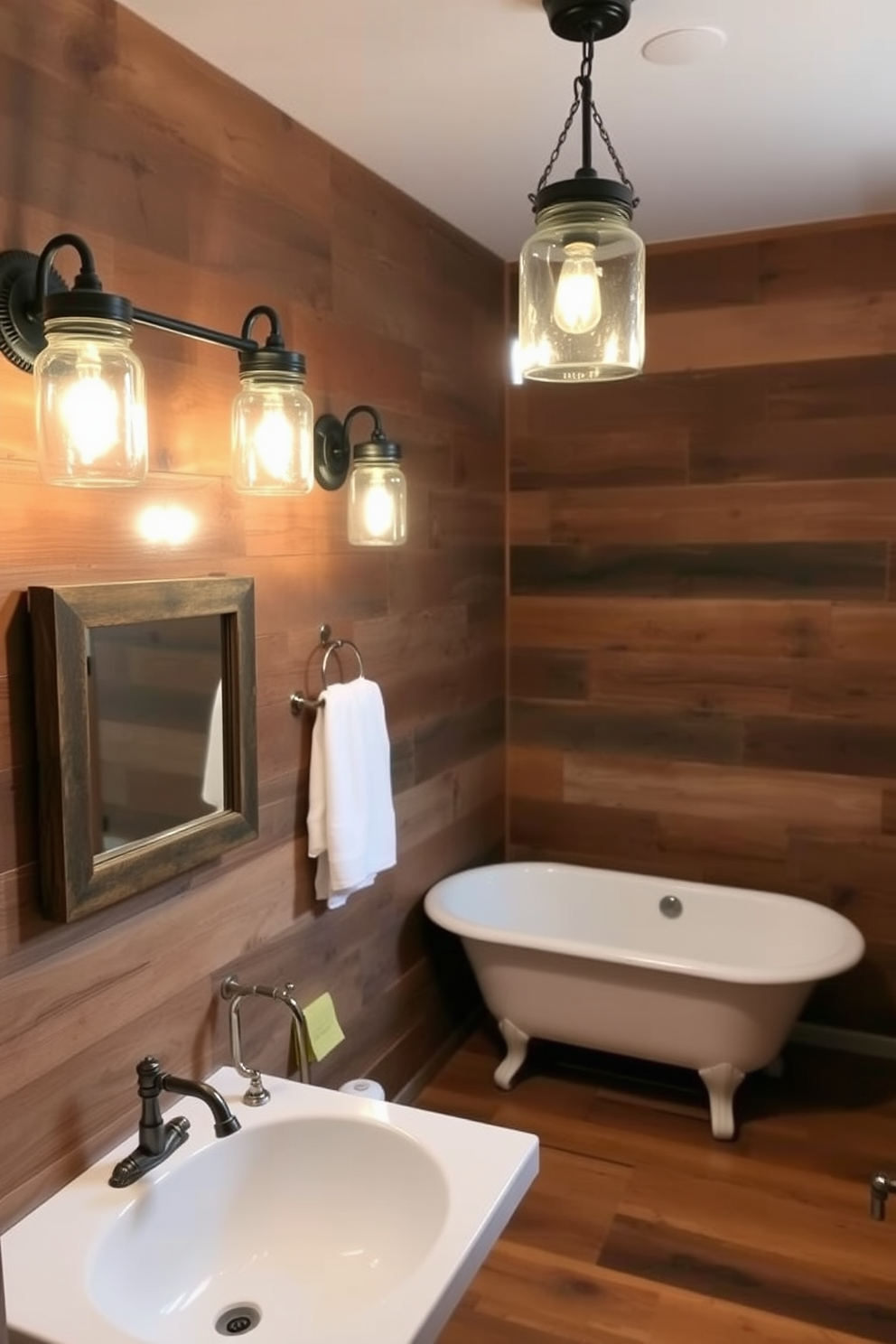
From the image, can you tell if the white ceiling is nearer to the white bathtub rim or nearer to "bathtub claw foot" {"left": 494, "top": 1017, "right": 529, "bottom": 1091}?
the white bathtub rim

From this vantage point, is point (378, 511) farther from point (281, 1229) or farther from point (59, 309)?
point (281, 1229)

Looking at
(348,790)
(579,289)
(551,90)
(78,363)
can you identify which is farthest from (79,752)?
(551,90)

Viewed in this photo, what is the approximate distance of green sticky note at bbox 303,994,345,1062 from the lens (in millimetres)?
2338

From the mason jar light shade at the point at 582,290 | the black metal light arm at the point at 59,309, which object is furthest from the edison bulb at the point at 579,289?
the black metal light arm at the point at 59,309

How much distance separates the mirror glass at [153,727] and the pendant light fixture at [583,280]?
77cm

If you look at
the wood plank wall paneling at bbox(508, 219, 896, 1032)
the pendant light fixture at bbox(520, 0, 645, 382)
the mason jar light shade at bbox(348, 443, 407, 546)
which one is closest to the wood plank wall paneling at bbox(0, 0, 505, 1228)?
the mason jar light shade at bbox(348, 443, 407, 546)

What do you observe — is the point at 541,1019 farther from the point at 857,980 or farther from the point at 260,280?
the point at 260,280

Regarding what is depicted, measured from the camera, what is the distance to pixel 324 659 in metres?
2.36

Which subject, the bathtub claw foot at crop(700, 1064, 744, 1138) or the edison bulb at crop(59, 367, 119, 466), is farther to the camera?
the bathtub claw foot at crop(700, 1064, 744, 1138)

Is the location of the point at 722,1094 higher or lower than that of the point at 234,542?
lower

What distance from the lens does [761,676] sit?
127 inches

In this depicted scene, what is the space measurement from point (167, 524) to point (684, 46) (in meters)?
1.25

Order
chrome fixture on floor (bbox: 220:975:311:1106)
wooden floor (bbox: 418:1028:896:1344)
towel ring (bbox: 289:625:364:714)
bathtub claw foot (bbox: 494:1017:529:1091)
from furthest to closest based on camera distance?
bathtub claw foot (bbox: 494:1017:529:1091) < towel ring (bbox: 289:625:364:714) < wooden floor (bbox: 418:1028:896:1344) < chrome fixture on floor (bbox: 220:975:311:1106)

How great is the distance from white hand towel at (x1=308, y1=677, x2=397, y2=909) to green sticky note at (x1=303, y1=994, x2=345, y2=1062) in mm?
228
